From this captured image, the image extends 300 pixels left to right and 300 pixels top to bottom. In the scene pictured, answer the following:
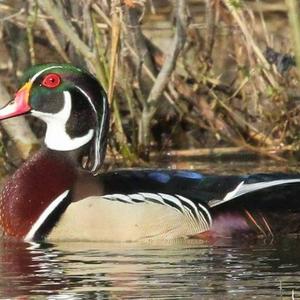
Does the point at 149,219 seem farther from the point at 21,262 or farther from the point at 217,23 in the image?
the point at 217,23

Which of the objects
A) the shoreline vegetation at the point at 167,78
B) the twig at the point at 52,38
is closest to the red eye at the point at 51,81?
the shoreline vegetation at the point at 167,78

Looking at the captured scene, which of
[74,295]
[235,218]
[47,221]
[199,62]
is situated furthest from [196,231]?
[199,62]

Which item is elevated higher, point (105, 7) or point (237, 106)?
point (105, 7)

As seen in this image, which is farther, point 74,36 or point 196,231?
point 74,36

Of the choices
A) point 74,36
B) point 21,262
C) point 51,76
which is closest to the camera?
point 21,262

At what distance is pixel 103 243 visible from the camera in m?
7.57

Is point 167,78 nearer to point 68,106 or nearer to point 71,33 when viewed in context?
point 71,33

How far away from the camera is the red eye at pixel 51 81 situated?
8211 mm

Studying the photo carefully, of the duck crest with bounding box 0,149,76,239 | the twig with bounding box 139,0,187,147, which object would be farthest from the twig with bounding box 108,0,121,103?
the duck crest with bounding box 0,149,76,239

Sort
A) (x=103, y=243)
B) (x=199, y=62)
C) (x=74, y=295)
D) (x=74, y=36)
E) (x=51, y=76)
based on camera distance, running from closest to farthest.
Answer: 1. (x=74, y=295)
2. (x=103, y=243)
3. (x=51, y=76)
4. (x=74, y=36)
5. (x=199, y=62)

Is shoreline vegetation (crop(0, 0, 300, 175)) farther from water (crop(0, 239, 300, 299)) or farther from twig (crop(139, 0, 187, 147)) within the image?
water (crop(0, 239, 300, 299))

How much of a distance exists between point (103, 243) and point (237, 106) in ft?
12.2

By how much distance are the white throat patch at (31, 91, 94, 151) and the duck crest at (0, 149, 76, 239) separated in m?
0.10

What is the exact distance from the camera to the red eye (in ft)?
26.9
